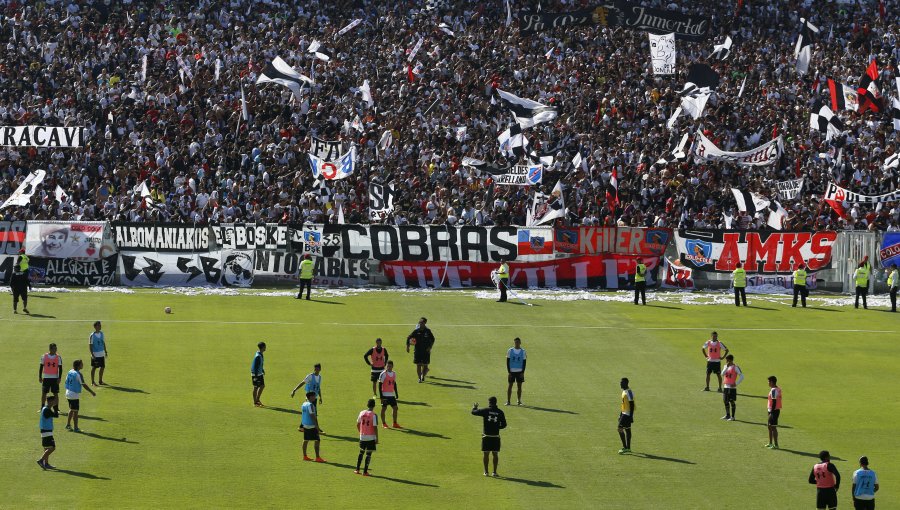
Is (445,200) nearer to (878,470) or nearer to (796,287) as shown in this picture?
(796,287)

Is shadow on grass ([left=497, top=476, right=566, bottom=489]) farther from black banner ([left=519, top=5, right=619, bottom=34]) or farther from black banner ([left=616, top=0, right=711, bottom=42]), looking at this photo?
black banner ([left=616, top=0, right=711, bottom=42])

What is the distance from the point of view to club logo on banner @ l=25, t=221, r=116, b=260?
51188 mm

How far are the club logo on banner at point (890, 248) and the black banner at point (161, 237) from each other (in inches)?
1054

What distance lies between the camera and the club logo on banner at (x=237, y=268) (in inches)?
2060

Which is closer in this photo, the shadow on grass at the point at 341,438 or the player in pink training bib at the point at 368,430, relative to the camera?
the player in pink training bib at the point at 368,430

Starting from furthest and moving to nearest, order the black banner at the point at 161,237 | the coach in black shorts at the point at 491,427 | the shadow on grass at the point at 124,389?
the black banner at the point at 161,237 < the shadow on grass at the point at 124,389 < the coach in black shorts at the point at 491,427

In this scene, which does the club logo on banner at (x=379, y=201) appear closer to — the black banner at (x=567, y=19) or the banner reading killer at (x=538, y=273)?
the banner reading killer at (x=538, y=273)

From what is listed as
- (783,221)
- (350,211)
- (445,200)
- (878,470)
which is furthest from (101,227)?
(878,470)

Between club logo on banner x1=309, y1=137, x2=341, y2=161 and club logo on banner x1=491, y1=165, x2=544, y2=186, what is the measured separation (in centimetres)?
682

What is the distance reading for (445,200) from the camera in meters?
56.9

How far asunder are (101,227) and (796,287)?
88.4 ft

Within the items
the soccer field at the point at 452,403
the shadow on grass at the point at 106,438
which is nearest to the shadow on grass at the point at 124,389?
the soccer field at the point at 452,403

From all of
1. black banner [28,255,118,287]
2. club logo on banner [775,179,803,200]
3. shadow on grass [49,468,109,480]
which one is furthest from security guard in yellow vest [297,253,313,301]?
shadow on grass [49,468,109,480]

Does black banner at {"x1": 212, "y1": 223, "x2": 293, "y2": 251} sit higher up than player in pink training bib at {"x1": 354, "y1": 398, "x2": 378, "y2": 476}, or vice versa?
black banner at {"x1": 212, "y1": 223, "x2": 293, "y2": 251}
